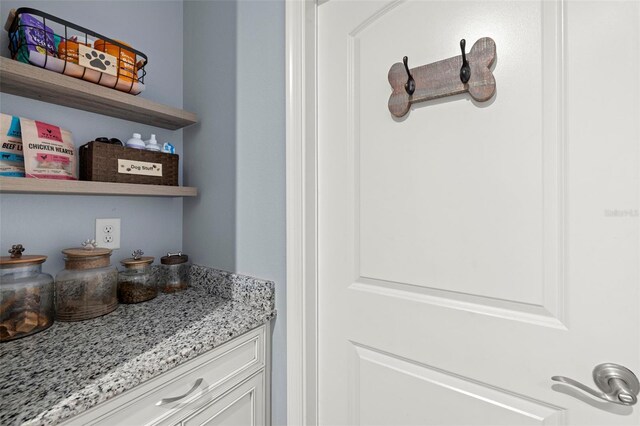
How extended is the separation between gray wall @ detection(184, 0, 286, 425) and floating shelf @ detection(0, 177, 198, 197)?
209 mm

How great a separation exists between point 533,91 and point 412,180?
34 centimetres

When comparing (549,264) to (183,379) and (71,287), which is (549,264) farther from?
(71,287)

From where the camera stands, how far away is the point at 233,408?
905 millimetres

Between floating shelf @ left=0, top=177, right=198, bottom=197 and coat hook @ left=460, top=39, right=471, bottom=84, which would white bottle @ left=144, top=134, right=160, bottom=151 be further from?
coat hook @ left=460, top=39, right=471, bottom=84

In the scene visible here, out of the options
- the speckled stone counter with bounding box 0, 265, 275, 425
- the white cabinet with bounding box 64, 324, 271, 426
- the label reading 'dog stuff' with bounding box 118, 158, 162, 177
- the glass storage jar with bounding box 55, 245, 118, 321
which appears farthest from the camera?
the label reading 'dog stuff' with bounding box 118, 158, 162, 177

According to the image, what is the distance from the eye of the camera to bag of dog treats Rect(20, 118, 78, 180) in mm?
836

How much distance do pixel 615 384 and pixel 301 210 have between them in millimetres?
861

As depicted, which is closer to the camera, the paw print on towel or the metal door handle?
the metal door handle

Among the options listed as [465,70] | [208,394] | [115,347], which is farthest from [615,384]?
[115,347]

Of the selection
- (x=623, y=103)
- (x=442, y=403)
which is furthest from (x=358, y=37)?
(x=442, y=403)

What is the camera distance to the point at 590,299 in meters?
0.62

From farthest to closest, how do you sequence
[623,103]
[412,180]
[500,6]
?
1. [412,180]
2. [500,6]
3. [623,103]

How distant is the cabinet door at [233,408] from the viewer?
785 mm

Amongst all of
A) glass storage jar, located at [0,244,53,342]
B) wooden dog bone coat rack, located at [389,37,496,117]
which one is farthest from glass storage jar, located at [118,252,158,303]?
wooden dog bone coat rack, located at [389,37,496,117]
